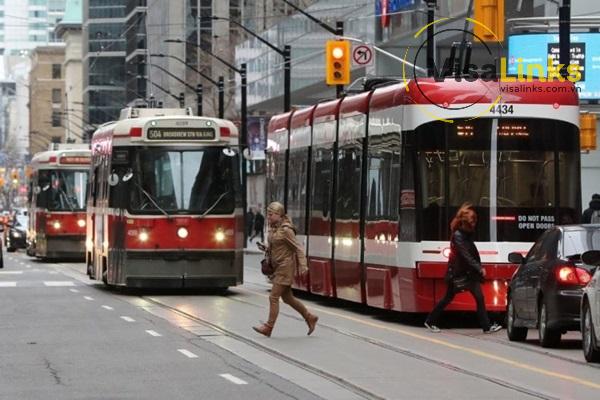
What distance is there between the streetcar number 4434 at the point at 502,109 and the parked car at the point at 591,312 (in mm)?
5557

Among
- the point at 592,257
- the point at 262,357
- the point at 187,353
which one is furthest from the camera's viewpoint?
the point at 187,353

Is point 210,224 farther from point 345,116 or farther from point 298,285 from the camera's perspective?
point 345,116

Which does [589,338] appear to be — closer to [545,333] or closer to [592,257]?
[592,257]

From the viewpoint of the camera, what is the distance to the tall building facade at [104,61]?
531 ft

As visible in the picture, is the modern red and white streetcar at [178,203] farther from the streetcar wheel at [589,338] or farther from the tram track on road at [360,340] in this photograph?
the streetcar wheel at [589,338]

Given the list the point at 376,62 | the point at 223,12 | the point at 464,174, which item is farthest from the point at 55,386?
the point at 223,12

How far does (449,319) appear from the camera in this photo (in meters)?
25.3

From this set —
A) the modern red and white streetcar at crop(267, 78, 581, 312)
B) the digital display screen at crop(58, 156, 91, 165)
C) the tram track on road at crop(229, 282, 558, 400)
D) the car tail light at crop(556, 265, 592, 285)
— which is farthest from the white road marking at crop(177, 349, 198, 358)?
the digital display screen at crop(58, 156, 91, 165)

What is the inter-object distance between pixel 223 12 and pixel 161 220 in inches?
3060

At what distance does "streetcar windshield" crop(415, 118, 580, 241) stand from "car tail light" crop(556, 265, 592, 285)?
3.90 meters

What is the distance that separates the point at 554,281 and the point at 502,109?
4658 millimetres

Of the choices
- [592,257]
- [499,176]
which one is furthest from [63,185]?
[592,257]

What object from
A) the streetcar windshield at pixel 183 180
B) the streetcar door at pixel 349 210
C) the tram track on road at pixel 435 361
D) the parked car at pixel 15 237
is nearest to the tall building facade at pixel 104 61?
the parked car at pixel 15 237

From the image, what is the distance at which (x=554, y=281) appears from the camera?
1878cm
